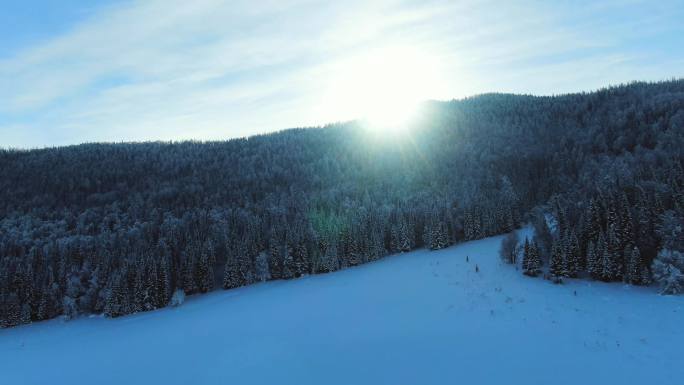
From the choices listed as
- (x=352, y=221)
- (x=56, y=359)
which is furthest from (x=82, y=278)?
(x=352, y=221)

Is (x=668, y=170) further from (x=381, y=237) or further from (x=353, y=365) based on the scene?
(x=353, y=365)

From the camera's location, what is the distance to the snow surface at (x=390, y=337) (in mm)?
37625

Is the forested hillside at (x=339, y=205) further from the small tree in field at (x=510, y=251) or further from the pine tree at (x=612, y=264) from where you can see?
the small tree in field at (x=510, y=251)

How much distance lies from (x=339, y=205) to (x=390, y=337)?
84.5m

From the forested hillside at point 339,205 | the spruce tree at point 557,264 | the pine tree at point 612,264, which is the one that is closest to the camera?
the pine tree at point 612,264

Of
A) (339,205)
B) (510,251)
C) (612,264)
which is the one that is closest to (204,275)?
(339,205)

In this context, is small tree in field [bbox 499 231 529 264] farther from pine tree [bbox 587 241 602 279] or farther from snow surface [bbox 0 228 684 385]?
pine tree [bbox 587 241 602 279]

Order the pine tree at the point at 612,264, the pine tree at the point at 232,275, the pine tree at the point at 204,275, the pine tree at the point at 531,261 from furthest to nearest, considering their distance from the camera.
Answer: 1. the pine tree at the point at 232,275
2. the pine tree at the point at 204,275
3. the pine tree at the point at 531,261
4. the pine tree at the point at 612,264

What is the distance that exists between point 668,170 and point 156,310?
109109 mm

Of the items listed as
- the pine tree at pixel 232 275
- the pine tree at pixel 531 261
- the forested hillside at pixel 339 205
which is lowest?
the pine tree at pixel 232 275

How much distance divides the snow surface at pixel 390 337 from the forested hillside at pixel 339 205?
9.16 meters

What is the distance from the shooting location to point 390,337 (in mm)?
48000

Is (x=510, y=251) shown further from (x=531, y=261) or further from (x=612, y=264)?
(x=612, y=264)

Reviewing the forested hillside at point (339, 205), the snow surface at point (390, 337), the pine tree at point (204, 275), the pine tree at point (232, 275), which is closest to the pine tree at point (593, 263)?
the forested hillside at point (339, 205)
